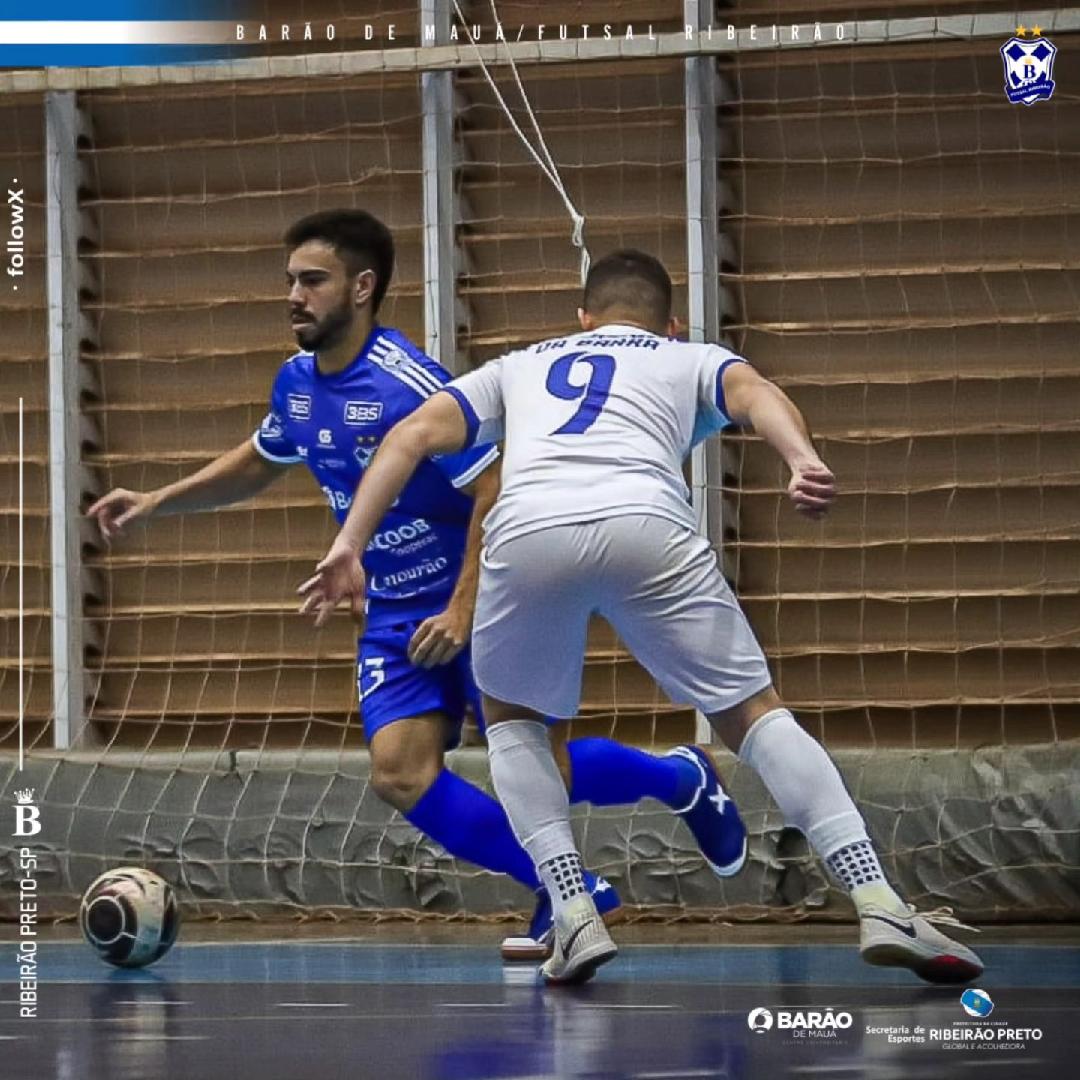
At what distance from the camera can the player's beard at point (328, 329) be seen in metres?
6.60

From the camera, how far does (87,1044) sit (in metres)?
4.58

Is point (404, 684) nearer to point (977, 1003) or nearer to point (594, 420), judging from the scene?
point (594, 420)

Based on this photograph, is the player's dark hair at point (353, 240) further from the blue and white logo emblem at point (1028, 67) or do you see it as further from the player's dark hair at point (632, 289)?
the blue and white logo emblem at point (1028, 67)

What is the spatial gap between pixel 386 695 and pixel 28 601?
3602mm

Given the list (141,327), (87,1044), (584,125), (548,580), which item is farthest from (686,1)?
(87,1044)

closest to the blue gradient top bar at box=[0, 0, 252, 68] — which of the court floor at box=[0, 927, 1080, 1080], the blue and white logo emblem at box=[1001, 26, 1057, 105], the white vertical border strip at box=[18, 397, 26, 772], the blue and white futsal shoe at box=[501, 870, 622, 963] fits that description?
the white vertical border strip at box=[18, 397, 26, 772]

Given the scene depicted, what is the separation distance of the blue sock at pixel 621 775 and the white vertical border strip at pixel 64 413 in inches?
133

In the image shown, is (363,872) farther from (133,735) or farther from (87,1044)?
(87,1044)

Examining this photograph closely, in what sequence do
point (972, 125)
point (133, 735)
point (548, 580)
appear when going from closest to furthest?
point (548, 580) < point (972, 125) < point (133, 735)

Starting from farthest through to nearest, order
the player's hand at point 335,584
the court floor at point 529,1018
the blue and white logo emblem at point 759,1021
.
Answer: the player's hand at point 335,584 < the blue and white logo emblem at point 759,1021 < the court floor at point 529,1018

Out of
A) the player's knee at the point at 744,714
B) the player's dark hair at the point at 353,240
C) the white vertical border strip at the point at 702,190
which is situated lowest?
the player's knee at the point at 744,714

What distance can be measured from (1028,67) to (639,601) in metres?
3.97

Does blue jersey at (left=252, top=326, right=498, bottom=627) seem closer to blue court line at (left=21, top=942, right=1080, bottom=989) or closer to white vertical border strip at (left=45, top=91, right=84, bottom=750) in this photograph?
blue court line at (left=21, top=942, right=1080, bottom=989)

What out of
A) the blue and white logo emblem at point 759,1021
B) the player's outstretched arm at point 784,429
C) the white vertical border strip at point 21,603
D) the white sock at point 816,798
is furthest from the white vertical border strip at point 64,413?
the blue and white logo emblem at point 759,1021
